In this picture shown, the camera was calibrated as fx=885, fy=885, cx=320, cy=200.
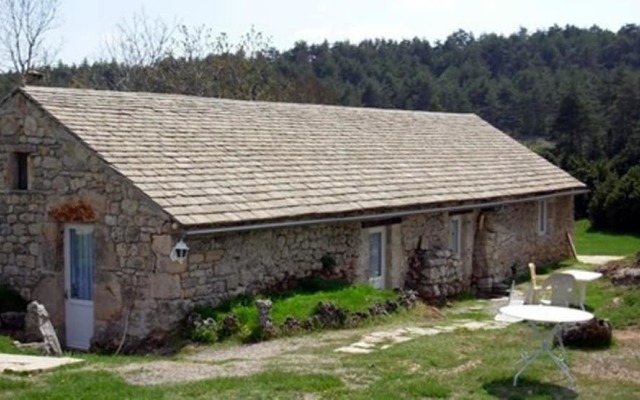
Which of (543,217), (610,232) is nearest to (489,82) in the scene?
(610,232)

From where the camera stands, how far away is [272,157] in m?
18.4

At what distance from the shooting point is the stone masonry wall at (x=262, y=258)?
14492mm

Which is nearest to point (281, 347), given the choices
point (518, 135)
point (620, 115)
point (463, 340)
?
point (463, 340)

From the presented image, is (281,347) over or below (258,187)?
below

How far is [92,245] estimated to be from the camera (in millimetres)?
15188

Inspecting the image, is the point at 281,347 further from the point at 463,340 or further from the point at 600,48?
the point at 600,48

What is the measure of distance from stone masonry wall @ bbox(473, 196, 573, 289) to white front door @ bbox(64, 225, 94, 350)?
10589 mm

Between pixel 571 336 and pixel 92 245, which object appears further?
pixel 92 245

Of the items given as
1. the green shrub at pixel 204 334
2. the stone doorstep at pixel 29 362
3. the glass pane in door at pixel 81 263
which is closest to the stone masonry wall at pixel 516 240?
the green shrub at pixel 204 334

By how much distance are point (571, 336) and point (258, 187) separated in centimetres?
645

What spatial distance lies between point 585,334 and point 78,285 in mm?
8546

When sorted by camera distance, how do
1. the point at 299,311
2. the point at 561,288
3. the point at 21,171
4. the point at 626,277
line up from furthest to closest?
the point at 626,277
the point at 21,171
the point at 299,311
the point at 561,288

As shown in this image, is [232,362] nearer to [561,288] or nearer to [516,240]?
[561,288]

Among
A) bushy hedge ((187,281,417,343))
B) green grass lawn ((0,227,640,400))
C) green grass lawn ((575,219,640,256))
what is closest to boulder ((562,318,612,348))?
green grass lawn ((0,227,640,400))
